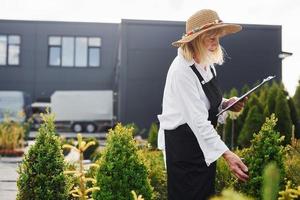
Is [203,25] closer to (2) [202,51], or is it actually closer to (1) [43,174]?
(2) [202,51]

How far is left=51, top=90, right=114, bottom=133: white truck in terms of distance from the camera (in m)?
36.6

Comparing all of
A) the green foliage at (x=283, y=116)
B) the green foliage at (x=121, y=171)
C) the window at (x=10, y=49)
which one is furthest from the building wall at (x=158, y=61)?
the green foliage at (x=121, y=171)

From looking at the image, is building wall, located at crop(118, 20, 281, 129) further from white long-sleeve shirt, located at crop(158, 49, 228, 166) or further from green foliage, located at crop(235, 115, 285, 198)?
white long-sleeve shirt, located at crop(158, 49, 228, 166)

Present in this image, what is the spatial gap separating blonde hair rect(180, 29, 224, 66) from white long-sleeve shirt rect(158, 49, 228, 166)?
0.04m

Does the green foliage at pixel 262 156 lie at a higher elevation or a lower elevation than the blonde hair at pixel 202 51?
lower

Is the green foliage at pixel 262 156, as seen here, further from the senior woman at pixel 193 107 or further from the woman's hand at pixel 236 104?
the senior woman at pixel 193 107

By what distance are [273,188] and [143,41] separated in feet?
78.1

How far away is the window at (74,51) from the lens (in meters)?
40.6

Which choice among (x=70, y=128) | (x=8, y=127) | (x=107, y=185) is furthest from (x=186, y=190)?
(x=70, y=128)

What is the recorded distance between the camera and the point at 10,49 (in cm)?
4031

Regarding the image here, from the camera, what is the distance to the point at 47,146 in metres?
4.75

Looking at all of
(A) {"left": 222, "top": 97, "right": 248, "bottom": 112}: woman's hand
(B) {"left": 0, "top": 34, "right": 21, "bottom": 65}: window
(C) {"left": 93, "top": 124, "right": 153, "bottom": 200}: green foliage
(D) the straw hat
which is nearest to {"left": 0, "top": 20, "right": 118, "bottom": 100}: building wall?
(B) {"left": 0, "top": 34, "right": 21, "bottom": 65}: window

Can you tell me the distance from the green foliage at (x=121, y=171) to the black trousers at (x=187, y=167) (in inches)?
62.6

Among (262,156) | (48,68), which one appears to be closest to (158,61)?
(48,68)
